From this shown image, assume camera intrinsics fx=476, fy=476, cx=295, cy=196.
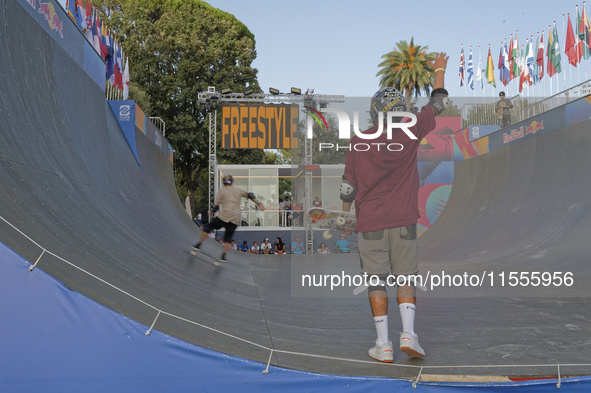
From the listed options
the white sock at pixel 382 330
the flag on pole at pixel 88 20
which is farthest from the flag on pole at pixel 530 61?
the white sock at pixel 382 330

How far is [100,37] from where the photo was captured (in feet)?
47.6

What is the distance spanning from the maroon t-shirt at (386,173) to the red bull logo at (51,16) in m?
5.51

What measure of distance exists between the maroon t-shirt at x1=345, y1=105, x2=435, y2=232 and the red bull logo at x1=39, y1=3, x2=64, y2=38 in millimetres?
5507

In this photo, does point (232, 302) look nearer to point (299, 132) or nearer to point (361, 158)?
point (361, 158)

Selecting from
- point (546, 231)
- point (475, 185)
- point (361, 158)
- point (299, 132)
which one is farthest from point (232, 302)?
point (299, 132)

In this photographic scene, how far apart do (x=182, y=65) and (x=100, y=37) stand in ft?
52.7

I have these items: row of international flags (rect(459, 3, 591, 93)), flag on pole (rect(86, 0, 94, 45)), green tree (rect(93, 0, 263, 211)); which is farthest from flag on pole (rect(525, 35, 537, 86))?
flag on pole (rect(86, 0, 94, 45))

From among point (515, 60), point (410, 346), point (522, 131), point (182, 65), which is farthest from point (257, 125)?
point (410, 346)

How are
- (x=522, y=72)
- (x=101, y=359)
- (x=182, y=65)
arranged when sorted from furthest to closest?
(x=182, y=65) → (x=522, y=72) → (x=101, y=359)

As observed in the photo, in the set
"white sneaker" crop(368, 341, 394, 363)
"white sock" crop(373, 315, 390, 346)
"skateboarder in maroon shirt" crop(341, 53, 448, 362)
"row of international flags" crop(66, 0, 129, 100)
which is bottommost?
"white sneaker" crop(368, 341, 394, 363)

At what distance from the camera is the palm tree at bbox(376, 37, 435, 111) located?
3481 centimetres

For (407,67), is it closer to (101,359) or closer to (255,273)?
(255,273)

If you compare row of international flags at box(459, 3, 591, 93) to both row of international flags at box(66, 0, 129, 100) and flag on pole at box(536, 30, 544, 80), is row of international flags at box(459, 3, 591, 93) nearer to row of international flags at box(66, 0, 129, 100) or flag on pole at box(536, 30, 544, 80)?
flag on pole at box(536, 30, 544, 80)

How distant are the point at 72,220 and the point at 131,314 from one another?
1.86 metres
